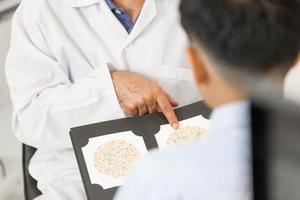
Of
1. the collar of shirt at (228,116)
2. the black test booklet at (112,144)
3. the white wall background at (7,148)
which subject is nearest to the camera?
the collar of shirt at (228,116)

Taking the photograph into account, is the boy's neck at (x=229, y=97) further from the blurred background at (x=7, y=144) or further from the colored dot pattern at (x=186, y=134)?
the blurred background at (x=7, y=144)

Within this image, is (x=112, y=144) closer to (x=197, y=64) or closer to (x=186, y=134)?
(x=186, y=134)

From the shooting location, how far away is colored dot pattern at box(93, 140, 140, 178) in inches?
39.0

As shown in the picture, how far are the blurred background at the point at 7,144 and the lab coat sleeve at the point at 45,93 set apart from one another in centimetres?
66

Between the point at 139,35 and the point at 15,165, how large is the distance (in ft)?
3.11

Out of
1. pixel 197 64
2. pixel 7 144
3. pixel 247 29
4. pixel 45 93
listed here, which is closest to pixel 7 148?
pixel 7 144

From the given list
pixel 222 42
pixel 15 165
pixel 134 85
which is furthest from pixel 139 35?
pixel 15 165

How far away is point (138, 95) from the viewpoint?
1.10m

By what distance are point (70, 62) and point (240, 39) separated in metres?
0.66

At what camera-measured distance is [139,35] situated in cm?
116

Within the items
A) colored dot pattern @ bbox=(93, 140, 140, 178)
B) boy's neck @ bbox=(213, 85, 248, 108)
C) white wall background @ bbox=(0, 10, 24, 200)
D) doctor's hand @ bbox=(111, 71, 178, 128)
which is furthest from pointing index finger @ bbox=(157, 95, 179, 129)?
white wall background @ bbox=(0, 10, 24, 200)

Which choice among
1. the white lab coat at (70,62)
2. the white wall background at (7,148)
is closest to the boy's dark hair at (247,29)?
the white lab coat at (70,62)

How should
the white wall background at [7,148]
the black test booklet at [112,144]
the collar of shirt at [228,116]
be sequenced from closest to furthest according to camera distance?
the collar of shirt at [228,116] → the black test booklet at [112,144] → the white wall background at [7,148]

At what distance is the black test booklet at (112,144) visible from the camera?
0.97m
